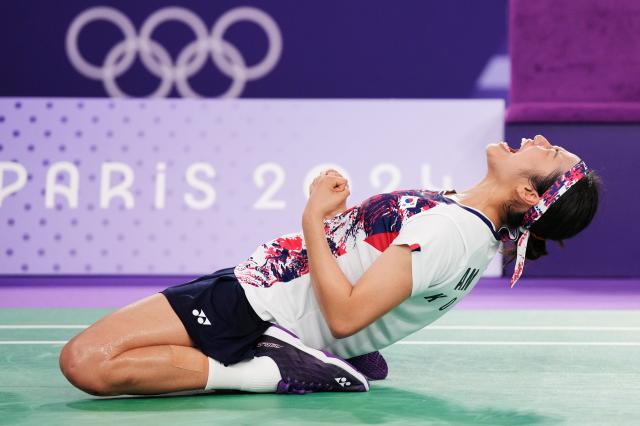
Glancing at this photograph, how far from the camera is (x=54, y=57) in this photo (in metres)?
10.3

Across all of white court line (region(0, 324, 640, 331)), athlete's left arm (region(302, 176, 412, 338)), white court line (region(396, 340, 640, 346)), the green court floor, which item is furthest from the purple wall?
athlete's left arm (region(302, 176, 412, 338))

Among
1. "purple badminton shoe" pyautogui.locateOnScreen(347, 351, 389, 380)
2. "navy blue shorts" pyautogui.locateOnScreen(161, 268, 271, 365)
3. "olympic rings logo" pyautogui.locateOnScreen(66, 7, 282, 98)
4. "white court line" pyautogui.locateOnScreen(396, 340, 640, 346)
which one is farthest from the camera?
"olympic rings logo" pyautogui.locateOnScreen(66, 7, 282, 98)

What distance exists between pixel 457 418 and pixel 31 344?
2030 millimetres

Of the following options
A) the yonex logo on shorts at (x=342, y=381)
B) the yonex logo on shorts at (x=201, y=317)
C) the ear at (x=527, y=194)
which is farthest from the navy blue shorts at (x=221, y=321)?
the ear at (x=527, y=194)

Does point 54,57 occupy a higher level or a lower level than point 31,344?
higher

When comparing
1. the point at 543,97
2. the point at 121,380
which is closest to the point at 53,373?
the point at 121,380

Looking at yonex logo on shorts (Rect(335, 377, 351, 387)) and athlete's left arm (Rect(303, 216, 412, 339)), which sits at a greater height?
athlete's left arm (Rect(303, 216, 412, 339))

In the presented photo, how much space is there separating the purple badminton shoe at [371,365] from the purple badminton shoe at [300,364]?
274 millimetres

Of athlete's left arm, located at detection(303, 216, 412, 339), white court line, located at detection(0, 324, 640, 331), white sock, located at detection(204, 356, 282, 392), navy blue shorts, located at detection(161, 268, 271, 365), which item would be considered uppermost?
Result: athlete's left arm, located at detection(303, 216, 412, 339)

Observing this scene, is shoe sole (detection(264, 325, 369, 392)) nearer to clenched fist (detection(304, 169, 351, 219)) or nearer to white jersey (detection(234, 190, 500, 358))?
white jersey (detection(234, 190, 500, 358))

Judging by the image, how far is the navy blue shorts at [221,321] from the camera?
290cm

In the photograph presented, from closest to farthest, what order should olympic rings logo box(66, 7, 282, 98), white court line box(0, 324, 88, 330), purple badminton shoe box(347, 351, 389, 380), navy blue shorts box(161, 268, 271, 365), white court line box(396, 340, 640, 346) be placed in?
navy blue shorts box(161, 268, 271, 365)
purple badminton shoe box(347, 351, 389, 380)
white court line box(396, 340, 640, 346)
white court line box(0, 324, 88, 330)
olympic rings logo box(66, 7, 282, 98)

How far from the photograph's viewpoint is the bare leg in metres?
2.79

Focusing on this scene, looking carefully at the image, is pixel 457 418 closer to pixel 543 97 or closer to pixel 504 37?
pixel 543 97
